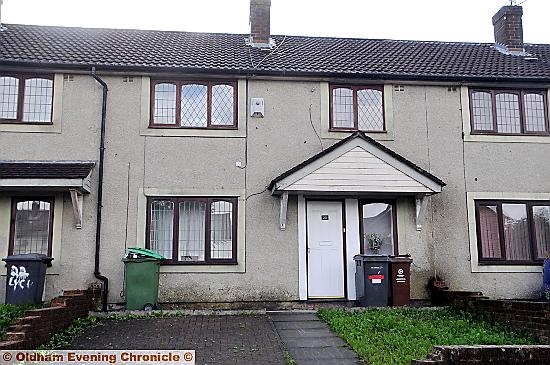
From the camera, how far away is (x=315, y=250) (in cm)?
1334

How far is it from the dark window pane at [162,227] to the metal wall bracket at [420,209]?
5796 millimetres

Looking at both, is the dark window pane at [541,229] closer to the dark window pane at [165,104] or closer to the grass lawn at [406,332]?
the grass lawn at [406,332]

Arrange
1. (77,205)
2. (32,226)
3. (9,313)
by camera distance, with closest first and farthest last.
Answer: (9,313) < (77,205) < (32,226)

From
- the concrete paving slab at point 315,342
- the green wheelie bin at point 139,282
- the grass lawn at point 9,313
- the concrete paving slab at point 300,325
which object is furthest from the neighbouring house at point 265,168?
the concrete paving slab at point 315,342

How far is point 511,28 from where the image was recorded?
17.1 metres

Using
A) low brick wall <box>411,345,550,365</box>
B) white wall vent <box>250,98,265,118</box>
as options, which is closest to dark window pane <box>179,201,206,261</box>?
white wall vent <box>250,98,265,118</box>

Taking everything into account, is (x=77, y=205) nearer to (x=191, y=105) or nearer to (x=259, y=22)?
(x=191, y=105)

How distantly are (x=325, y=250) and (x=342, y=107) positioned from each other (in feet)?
11.7

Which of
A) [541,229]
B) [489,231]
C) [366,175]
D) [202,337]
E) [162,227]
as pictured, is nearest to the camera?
[202,337]

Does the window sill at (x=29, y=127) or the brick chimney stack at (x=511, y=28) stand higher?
the brick chimney stack at (x=511, y=28)

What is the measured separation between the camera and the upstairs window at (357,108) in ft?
45.8

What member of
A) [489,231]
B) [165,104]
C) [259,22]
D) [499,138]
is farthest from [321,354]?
[259,22]

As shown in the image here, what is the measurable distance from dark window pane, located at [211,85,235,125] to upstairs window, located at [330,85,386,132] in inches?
97.6

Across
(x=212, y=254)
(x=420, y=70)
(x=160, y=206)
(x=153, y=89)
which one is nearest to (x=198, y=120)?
(x=153, y=89)
